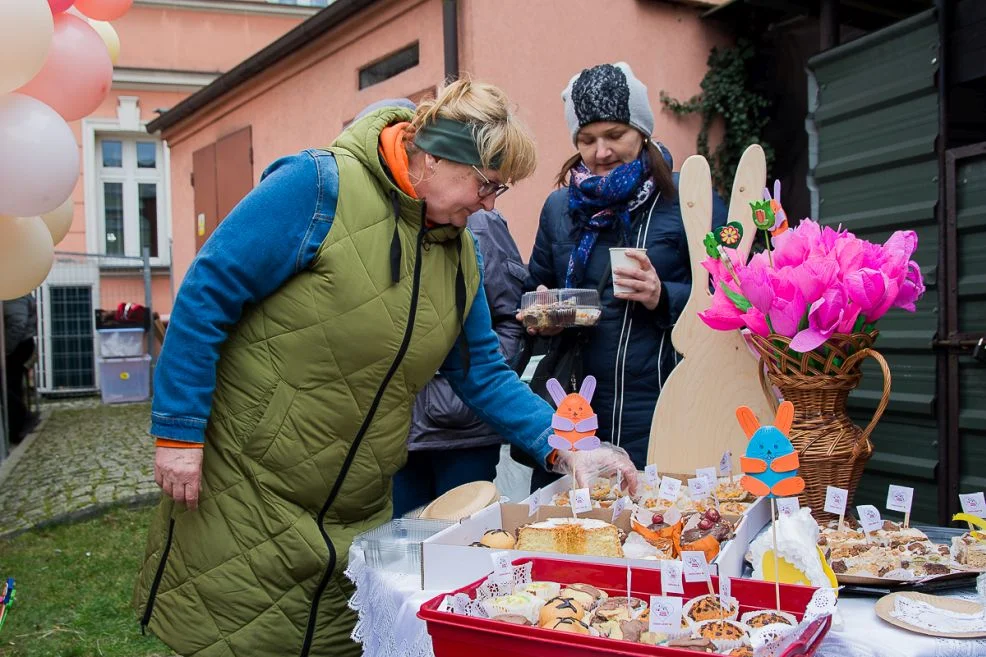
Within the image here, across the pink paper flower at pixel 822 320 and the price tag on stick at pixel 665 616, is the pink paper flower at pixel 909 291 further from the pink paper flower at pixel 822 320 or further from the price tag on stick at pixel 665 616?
the price tag on stick at pixel 665 616

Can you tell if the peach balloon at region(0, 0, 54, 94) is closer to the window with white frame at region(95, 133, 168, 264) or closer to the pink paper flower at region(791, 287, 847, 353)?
the pink paper flower at region(791, 287, 847, 353)

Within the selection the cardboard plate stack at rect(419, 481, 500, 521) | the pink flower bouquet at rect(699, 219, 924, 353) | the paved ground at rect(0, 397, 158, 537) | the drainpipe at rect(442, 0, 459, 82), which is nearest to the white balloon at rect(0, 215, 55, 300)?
the cardboard plate stack at rect(419, 481, 500, 521)

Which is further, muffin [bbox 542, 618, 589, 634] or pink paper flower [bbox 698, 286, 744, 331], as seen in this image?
pink paper flower [bbox 698, 286, 744, 331]

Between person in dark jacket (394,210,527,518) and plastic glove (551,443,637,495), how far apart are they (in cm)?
66

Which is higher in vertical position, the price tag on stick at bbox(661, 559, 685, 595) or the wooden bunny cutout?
the wooden bunny cutout

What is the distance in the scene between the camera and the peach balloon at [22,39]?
2125 millimetres

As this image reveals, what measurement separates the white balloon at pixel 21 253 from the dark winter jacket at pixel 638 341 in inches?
65.6

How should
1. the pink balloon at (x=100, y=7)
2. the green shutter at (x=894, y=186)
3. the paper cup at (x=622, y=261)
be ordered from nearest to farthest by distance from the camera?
the paper cup at (x=622, y=261) → the pink balloon at (x=100, y=7) → the green shutter at (x=894, y=186)

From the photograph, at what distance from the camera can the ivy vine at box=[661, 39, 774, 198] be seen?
5.74 meters

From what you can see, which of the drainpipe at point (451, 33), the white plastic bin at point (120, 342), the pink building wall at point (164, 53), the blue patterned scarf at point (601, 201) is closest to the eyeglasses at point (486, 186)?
the blue patterned scarf at point (601, 201)

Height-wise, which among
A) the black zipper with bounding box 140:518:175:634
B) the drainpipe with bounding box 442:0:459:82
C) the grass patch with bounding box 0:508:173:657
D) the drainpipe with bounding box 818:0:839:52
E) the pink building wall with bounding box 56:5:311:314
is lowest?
the grass patch with bounding box 0:508:173:657

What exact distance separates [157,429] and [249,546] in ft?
1.02

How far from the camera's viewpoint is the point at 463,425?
255cm

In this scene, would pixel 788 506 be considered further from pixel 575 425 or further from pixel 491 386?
pixel 491 386
